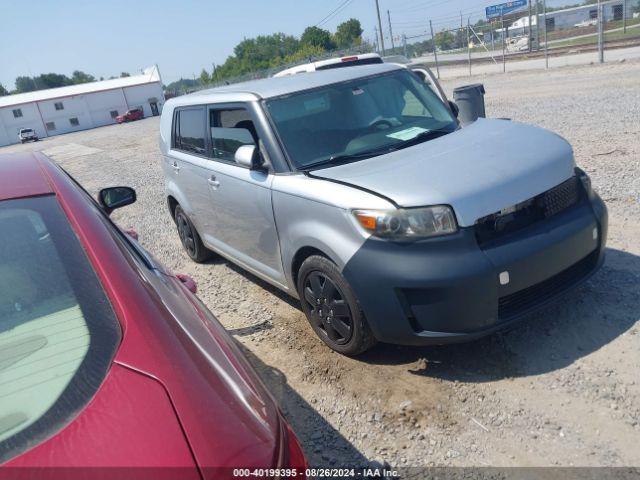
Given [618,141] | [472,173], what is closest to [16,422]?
[472,173]

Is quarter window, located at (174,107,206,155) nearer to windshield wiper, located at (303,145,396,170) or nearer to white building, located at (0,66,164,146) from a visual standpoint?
windshield wiper, located at (303,145,396,170)

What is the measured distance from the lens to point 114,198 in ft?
12.1

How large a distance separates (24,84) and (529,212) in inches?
5964

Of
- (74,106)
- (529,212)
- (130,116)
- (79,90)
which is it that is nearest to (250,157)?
(529,212)

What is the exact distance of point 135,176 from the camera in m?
13.5

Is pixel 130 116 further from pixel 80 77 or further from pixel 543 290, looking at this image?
pixel 80 77

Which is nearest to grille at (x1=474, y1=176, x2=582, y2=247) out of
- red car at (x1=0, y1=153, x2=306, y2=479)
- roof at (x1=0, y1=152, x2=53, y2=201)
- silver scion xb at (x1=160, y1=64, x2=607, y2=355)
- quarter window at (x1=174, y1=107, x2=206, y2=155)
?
silver scion xb at (x1=160, y1=64, x2=607, y2=355)

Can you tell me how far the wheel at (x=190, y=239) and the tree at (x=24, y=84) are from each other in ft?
456

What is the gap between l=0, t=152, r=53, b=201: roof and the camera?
89.5 inches

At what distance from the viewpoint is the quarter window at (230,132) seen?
4.13 m

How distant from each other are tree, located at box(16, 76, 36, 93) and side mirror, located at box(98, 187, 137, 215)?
5541 inches

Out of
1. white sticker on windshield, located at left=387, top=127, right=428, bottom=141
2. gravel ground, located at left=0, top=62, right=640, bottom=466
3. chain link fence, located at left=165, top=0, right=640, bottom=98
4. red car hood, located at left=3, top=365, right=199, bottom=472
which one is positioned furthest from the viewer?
chain link fence, located at left=165, top=0, right=640, bottom=98

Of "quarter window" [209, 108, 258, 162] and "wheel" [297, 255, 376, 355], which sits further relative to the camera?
"quarter window" [209, 108, 258, 162]

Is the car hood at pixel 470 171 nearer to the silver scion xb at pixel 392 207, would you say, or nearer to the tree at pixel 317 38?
the silver scion xb at pixel 392 207
